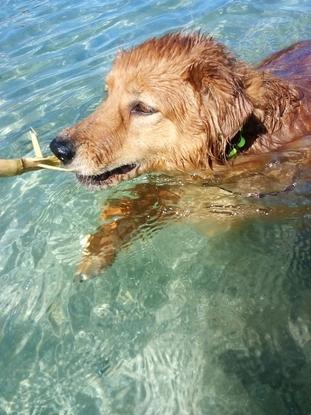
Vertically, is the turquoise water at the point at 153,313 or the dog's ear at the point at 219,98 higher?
the dog's ear at the point at 219,98

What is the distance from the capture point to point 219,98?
4062 millimetres

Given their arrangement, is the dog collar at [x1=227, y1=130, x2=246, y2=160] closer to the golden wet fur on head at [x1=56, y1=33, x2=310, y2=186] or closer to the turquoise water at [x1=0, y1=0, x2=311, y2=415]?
the golden wet fur on head at [x1=56, y1=33, x2=310, y2=186]

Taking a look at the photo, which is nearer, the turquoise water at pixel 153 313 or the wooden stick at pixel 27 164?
the turquoise water at pixel 153 313

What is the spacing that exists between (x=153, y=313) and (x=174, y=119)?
58.3 inches

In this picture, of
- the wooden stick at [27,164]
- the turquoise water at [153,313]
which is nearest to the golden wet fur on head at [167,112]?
the wooden stick at [27,164]

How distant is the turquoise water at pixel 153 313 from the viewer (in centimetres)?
336

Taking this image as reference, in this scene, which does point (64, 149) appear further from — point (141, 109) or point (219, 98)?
point (219, 98)

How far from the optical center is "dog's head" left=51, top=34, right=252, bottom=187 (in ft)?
13.4

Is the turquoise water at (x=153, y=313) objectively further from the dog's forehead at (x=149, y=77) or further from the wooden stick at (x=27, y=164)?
the dog's forehead at (x=149, y=77)

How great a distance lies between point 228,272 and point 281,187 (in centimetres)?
95

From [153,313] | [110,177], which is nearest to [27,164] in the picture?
[110,177]

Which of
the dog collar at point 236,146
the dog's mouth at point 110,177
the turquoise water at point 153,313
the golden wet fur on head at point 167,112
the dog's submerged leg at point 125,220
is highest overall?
the golden wet fur on head at point 167,112

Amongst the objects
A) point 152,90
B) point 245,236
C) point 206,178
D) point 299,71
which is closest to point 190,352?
point 245,236

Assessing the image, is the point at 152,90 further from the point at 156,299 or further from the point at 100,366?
the point at 100,366
